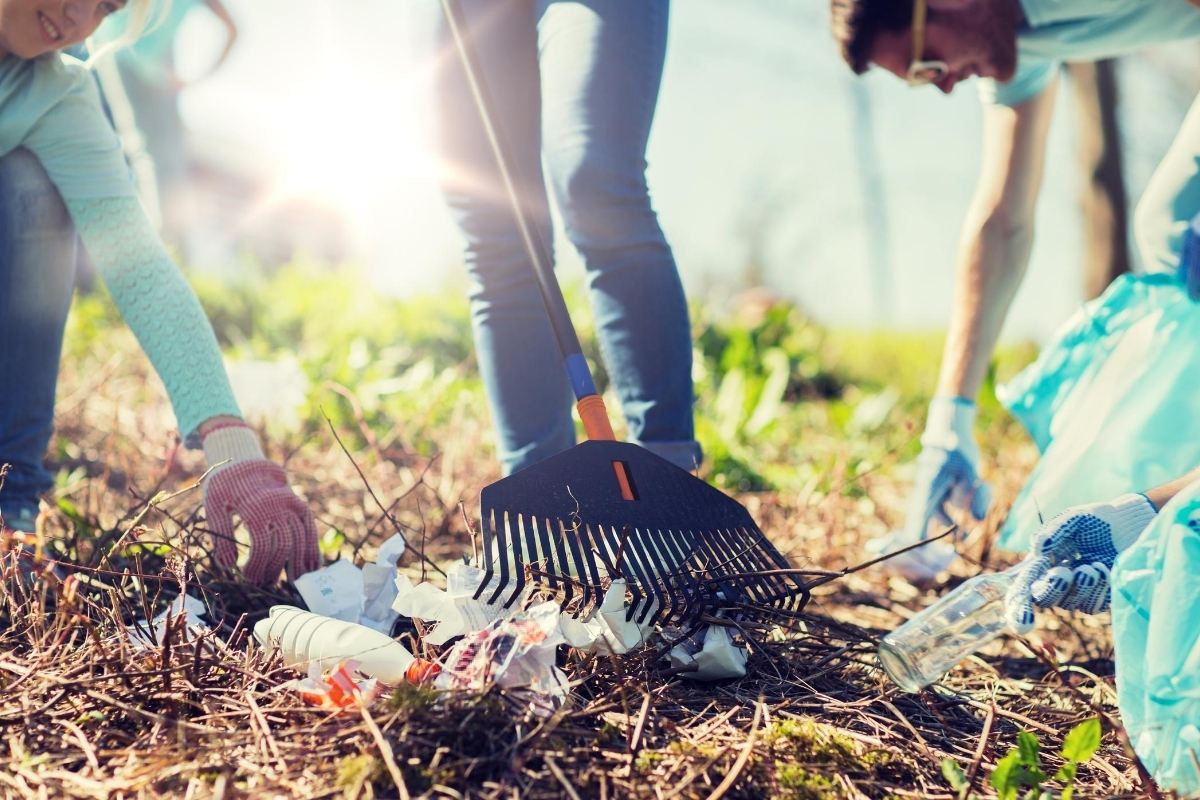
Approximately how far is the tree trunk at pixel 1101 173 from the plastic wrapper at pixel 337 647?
558 cm

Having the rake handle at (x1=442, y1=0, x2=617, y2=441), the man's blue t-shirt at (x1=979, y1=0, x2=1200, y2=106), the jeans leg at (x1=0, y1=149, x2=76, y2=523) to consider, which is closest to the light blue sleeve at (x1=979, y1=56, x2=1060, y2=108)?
the man's blue t-shirt at (x1=979, y1=0, x2=1200, y2=106)

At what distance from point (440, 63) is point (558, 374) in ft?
2.29

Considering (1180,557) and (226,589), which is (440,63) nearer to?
(226,589)

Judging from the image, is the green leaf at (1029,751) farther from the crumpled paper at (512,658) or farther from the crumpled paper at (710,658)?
the crumpled paper at (512,658)

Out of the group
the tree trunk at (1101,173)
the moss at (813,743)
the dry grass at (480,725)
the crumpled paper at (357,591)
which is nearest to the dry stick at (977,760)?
the dry grass at (480,725)

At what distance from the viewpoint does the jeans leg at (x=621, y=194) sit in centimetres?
169

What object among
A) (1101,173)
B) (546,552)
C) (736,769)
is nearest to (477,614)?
(546,552)

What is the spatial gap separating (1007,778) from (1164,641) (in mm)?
293

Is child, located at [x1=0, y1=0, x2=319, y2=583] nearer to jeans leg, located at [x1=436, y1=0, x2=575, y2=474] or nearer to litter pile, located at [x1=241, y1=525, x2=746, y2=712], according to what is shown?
litter pile, located at [x1=241, y1=525, x2=746, y2=712]

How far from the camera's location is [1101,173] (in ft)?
18.9

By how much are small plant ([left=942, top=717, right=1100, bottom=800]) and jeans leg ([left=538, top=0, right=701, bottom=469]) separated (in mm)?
801

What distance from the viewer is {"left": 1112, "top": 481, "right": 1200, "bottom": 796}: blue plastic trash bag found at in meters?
1.17

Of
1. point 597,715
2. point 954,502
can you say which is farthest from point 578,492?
point 954,502

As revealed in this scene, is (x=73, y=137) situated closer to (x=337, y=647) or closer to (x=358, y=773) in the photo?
(x=337, y=647)
